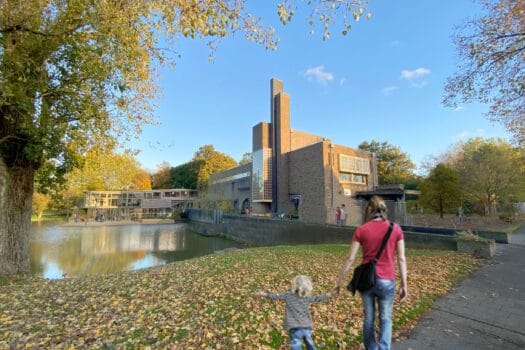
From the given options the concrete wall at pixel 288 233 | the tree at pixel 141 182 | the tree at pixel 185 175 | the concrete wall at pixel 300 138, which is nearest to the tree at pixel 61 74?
the concrete wall at pixel 288 233

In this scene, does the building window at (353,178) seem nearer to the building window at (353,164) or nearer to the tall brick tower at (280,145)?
the building window at (353,164)

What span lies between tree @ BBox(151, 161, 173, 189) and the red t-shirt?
6841cm

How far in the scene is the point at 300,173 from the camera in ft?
103

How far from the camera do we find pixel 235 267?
7.54m

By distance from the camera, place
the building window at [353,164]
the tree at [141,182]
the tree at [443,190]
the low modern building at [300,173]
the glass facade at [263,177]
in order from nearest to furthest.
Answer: the tree at [443,190]
the low modern building at [300,173]
the building window at [353,164]
the glass facade at [263,177]
the tree at [141,182]

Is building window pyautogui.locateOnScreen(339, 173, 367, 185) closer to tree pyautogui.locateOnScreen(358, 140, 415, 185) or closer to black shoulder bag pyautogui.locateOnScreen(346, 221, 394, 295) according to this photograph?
tree pyautogui.locateOnScreen(358, 140, 415, 185)

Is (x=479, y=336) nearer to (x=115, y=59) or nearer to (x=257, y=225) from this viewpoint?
(x=115, y=59)

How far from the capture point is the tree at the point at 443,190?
60.9 feet

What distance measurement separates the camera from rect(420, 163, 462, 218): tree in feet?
60.9

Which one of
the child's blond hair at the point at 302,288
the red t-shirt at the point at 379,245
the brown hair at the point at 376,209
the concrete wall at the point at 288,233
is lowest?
the concrete wall at the point at 288,233

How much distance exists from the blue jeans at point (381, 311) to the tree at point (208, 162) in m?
49.7

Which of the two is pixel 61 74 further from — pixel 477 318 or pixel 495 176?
pixel 495 176

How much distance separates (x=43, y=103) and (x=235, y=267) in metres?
6.41

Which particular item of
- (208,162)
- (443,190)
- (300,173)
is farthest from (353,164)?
(208,162)
